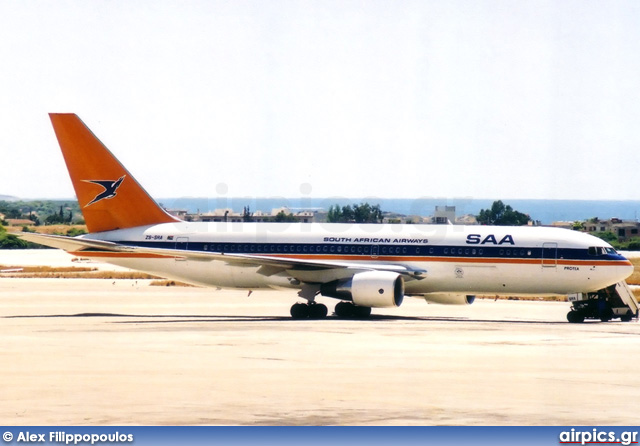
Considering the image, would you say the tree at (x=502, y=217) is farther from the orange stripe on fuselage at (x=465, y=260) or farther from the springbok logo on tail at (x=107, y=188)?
the springbok logo on tail at (x=107, y=188)

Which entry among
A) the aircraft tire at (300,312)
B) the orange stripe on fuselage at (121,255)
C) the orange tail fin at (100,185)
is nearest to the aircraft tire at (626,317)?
the aircraft tire at (300,312)

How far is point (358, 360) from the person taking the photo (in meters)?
24.9

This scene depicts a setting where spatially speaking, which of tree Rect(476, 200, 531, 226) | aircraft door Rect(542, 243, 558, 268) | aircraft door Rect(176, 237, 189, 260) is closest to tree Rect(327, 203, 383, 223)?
tree Rect(476, 200, 531, 226)

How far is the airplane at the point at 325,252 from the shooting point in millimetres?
37625

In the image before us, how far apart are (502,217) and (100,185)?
9620 cm

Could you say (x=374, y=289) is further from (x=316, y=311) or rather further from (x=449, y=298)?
(x=449, y=298)

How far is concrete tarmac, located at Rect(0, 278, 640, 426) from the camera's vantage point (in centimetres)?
1741

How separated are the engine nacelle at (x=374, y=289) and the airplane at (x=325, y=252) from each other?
0.15ft

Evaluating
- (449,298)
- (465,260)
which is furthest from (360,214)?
(465,260)

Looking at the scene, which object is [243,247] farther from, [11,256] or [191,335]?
[11,256]

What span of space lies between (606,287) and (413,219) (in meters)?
29.4

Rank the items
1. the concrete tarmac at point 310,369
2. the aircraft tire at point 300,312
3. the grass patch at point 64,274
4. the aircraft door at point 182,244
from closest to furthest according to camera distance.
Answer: the concrete tarmac at point 310,369 → the aircraft tire at point 300,312 → the aircraft door at point 182,244 → the grass patch at point 64,274

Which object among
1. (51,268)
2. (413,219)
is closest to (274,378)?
(413,219)

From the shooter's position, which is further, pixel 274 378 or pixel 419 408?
pixel 274 378
